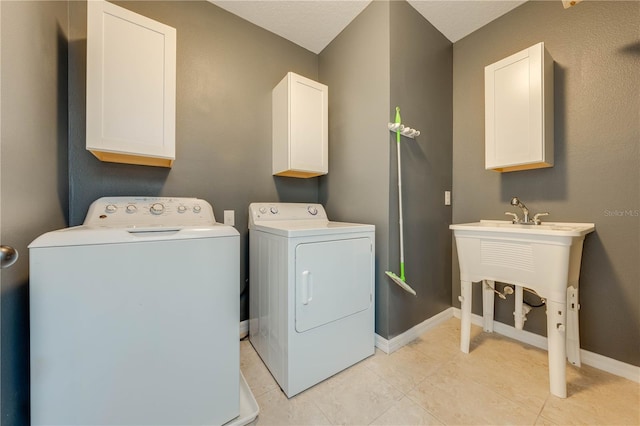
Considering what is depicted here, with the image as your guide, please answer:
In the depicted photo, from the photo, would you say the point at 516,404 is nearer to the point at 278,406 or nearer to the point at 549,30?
the point at 278,406

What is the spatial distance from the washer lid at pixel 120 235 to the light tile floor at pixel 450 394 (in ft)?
3.00

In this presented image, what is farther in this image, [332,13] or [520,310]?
[332,13]

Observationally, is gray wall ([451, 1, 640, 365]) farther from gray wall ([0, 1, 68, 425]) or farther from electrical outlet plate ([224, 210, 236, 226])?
gray wall ([0, 1, 68, 425])

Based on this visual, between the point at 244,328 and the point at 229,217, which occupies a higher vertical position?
the point at 229,217

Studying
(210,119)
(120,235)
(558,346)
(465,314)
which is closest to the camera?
(120,235)

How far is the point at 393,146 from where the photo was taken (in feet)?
5.51

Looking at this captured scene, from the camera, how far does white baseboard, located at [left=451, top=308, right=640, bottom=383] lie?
136 cm

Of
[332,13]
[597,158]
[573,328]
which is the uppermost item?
[332,13]

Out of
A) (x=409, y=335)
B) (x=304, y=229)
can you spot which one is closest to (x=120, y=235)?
(x=304, y=229)

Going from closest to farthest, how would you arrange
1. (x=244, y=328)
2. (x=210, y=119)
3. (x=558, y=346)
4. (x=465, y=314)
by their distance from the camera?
(x=558, y=346), (x=465, y=314), (x=210, y=119), (x=244, y=328)

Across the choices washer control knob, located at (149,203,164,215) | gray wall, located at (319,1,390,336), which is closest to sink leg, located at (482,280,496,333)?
gray wall, located at (319,1,390,336)

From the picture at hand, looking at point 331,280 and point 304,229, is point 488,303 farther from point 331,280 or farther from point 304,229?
point 304,229

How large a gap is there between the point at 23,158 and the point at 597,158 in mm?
2884

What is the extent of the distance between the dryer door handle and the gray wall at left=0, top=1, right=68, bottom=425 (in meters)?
1.06
